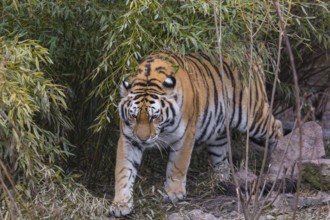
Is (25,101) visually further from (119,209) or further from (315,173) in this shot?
(315,173)

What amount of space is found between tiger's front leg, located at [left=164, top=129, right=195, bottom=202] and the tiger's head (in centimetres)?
23

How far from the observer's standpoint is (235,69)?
6.65 metres

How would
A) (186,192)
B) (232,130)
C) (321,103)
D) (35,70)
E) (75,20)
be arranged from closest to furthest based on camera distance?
1. (35,70)
2. (75,20)
3. (186,192)
4. (232,130)
5. (321,103)

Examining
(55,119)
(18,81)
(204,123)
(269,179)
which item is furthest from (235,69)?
(18,81)

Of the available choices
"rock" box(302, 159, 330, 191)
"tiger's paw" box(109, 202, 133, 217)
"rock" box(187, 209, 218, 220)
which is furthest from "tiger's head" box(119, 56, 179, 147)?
"rock" box(302, 159, 330, 191)

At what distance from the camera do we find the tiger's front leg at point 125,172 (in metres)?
5.86

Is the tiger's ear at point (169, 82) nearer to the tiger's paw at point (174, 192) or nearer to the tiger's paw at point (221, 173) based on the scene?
the tiger's paw at point (174, 192)

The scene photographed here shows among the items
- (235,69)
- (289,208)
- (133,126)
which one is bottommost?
(289,208)

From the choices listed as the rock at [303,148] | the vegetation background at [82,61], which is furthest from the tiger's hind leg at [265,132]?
the vegetation background at [82,61]

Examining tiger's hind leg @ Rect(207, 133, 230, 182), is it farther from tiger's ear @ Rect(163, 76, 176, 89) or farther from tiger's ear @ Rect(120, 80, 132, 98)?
tiger's ear @ Rect(120, 80, 132, 98)

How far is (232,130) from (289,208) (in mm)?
1509

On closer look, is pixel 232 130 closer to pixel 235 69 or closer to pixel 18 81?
pixel 235 69

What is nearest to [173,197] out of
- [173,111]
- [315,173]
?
[173,111]

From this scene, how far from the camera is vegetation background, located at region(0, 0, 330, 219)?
534 centimetres
